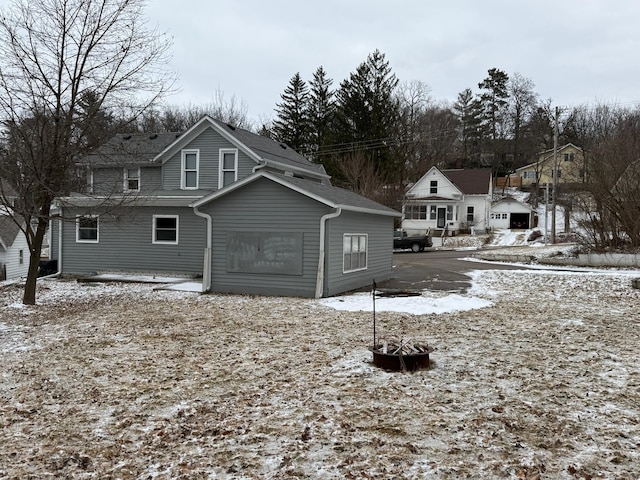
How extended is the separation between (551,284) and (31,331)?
49.2ft

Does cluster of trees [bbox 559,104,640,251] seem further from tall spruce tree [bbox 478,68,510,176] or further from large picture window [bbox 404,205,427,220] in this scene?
tall spruce tree [bbox 478,68,510,176]

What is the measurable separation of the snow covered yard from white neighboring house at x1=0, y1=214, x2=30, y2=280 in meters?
A: 19.8

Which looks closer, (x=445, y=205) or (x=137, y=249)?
(x=137, y=249)

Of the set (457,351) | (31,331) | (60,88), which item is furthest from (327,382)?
(60,88)

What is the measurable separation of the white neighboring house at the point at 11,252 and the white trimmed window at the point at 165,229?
42.3 ft

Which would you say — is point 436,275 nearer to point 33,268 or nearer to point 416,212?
point 33,268

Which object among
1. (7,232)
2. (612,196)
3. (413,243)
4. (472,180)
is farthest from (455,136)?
(7,232)

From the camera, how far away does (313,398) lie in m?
5.67

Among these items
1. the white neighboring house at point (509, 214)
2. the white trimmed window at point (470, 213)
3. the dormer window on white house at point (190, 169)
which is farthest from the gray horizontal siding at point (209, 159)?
the white neighboring house at point (509, 214)

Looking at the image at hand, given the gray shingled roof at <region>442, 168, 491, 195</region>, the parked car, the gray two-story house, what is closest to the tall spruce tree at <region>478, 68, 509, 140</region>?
the gray shingled roof at <region>442, 168, 491, 195</region>

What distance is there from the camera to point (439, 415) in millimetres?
5141

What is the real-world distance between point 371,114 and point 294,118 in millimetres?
8201

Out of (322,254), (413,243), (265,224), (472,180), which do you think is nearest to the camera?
(322,254)

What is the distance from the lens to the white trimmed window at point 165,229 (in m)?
18.8
